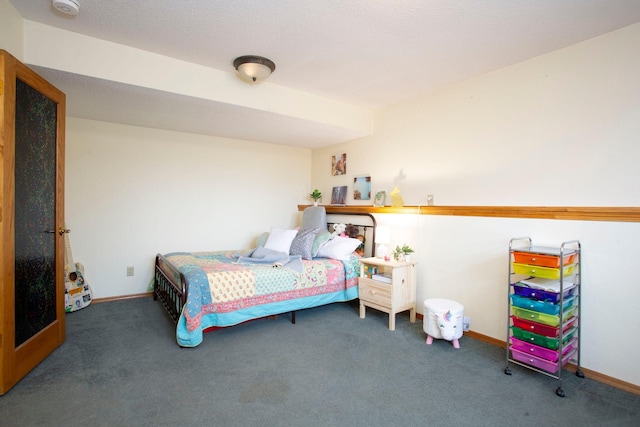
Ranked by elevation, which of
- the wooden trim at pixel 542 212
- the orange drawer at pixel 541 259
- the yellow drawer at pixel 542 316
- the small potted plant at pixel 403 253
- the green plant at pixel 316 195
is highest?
the green plant at pixel 316 195

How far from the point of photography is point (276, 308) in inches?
125

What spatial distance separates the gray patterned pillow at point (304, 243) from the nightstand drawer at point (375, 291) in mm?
716

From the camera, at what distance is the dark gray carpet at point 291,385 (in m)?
1.87

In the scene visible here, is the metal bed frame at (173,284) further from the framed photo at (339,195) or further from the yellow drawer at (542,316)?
the yellow drawer at (542,316)

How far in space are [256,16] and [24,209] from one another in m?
2.06

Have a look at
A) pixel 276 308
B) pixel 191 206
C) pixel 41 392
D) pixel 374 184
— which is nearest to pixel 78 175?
pixel 191 206

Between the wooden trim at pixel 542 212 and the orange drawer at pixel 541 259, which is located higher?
the wooden trim at pixel 542 212

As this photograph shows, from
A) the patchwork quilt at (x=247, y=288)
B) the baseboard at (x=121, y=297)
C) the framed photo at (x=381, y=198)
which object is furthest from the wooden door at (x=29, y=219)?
the framed photo at (x=381, y=198)

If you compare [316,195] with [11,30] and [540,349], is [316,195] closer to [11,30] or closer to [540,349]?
[540,349]

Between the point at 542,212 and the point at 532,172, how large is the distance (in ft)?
1.13

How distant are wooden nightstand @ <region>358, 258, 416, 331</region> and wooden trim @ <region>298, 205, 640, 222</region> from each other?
0.62m

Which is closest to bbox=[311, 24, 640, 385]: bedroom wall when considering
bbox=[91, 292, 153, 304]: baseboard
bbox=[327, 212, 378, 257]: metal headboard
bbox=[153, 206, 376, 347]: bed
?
bbox=[327, 212, 378, 257]: metal headboard

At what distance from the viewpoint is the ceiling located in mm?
2100

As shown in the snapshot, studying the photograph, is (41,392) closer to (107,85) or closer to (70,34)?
(107,85)
